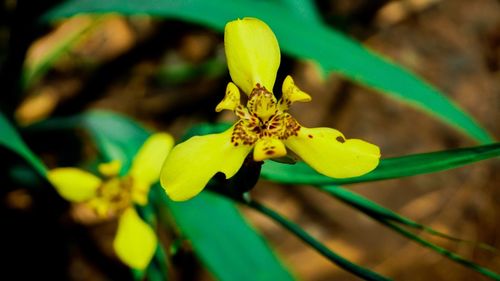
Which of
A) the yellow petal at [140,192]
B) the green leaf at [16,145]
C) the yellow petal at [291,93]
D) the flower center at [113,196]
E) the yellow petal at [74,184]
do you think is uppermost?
the yellow petal at [291,93]

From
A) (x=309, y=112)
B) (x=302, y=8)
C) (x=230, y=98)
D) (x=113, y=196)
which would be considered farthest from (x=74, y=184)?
(x=309, y=112)

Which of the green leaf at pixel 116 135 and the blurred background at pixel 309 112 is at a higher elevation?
the blurred background at pixel 309 112

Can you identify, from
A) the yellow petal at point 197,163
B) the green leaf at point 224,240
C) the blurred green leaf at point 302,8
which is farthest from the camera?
the blurred green leaf at point 302,8

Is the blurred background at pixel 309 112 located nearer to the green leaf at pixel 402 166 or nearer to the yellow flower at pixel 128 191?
the yellow flower at pixel 128 191

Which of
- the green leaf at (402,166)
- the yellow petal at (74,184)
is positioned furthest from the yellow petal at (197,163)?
the yellow petal at (74,184)

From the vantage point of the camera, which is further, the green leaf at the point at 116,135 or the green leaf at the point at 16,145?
the green leaf at the point at 116,135

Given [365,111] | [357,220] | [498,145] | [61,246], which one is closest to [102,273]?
[61,246]

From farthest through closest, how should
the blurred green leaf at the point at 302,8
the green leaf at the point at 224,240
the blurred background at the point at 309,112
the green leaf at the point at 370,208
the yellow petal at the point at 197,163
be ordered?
the blurred background at the point at 309,112, the blurred green leaf at the point at 302,8, the green leaf at the point at 224,240, the green leaf at the point at 370,208, the yellow petal at the point at 197,163

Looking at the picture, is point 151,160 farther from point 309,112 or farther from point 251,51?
point 309,112
